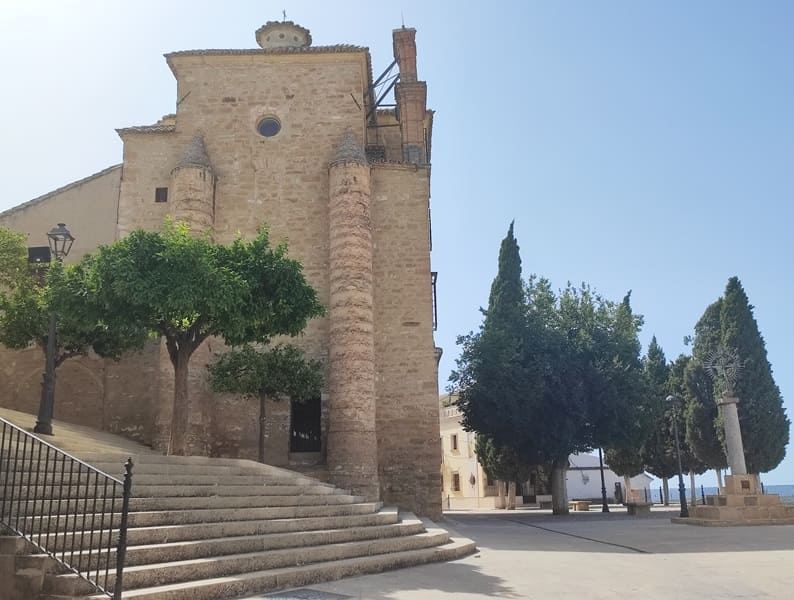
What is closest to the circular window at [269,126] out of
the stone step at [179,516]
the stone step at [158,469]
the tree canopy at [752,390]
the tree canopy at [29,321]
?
the tree canopy at [29,321]

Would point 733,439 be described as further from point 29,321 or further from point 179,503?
point 29,321

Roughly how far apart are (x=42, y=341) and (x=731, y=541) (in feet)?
46.7

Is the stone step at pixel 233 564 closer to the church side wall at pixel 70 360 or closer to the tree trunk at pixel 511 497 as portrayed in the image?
the church side wall at pixel 70 360

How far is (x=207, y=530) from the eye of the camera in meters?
7.15

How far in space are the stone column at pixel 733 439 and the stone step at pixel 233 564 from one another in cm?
1196

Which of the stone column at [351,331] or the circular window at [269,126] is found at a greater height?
the circular window at [269,126]

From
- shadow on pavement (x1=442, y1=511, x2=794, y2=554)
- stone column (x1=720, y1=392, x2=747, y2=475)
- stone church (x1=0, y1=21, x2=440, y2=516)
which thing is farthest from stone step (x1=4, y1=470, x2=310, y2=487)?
stone column (x1=720, y1=392, x2=747, y2=475)

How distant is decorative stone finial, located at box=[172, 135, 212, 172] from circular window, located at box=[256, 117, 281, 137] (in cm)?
174

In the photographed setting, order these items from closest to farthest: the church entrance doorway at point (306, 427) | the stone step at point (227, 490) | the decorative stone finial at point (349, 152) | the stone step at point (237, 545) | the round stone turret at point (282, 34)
Result: the stone step at point (237, 545) < the stone step at point (227, 490) < the church entrance doorway at point (306, 427) < the decorative stone finial at point (349, 152) < the round stone turret at point (282, 34)

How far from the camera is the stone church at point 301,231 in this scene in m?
16.7

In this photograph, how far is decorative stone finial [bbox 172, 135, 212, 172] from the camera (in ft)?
59.2

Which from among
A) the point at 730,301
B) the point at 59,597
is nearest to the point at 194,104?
the point at 59,597

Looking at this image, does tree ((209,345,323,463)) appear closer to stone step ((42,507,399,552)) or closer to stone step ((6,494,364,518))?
stone step ((6,494,364,518))

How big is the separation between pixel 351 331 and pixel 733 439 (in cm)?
1058
